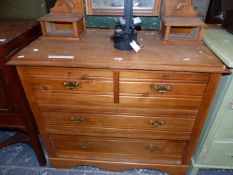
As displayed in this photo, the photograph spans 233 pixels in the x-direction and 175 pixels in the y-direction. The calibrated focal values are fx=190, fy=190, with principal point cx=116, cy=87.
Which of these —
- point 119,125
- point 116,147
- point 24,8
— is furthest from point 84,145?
point 24,8

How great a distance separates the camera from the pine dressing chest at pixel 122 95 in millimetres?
1019

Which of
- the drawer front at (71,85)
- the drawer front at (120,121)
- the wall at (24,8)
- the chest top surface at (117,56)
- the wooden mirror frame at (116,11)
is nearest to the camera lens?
the chest top surface at (117,56)

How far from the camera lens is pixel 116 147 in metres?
1.41

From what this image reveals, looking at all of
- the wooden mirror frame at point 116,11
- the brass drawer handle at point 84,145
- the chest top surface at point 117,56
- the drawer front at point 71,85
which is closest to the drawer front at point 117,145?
the brass drawer handle at point 84,145

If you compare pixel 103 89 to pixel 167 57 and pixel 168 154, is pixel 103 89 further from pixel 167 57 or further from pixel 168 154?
pixel 168 154

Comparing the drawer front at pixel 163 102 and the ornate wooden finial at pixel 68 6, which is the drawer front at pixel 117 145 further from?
the ornate wooden finial at pixel 68 6

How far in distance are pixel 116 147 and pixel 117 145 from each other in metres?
0.02

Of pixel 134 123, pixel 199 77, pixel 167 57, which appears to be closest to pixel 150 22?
pixel 167 57

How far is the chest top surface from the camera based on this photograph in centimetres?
98

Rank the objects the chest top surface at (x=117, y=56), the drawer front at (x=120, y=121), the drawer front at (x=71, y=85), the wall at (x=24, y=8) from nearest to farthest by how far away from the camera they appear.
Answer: the chest top surface at (x=117, y=56), the drawer front at (x=71, y=85), the drawer front at (x=120, y=121), the wall at (x=24, y=8)

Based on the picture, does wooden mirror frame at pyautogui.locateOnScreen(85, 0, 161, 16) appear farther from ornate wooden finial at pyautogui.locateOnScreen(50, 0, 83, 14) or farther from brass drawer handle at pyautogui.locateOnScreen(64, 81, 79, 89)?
brass drawer handle at pyautogui.locateOnScreen(64, 81, 79, 89)

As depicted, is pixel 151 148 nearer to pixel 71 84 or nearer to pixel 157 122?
pixel 157 122

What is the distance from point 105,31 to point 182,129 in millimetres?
880

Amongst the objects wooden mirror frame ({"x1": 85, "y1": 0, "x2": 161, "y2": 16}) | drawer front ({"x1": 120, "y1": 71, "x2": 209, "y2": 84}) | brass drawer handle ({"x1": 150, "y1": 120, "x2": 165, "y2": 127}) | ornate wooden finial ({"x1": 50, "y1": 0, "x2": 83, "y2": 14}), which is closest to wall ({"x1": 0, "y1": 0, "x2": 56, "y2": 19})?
ornate wooden finial ({"x1": 50, "y1": 0, "x2": 83, "y2": 14})
